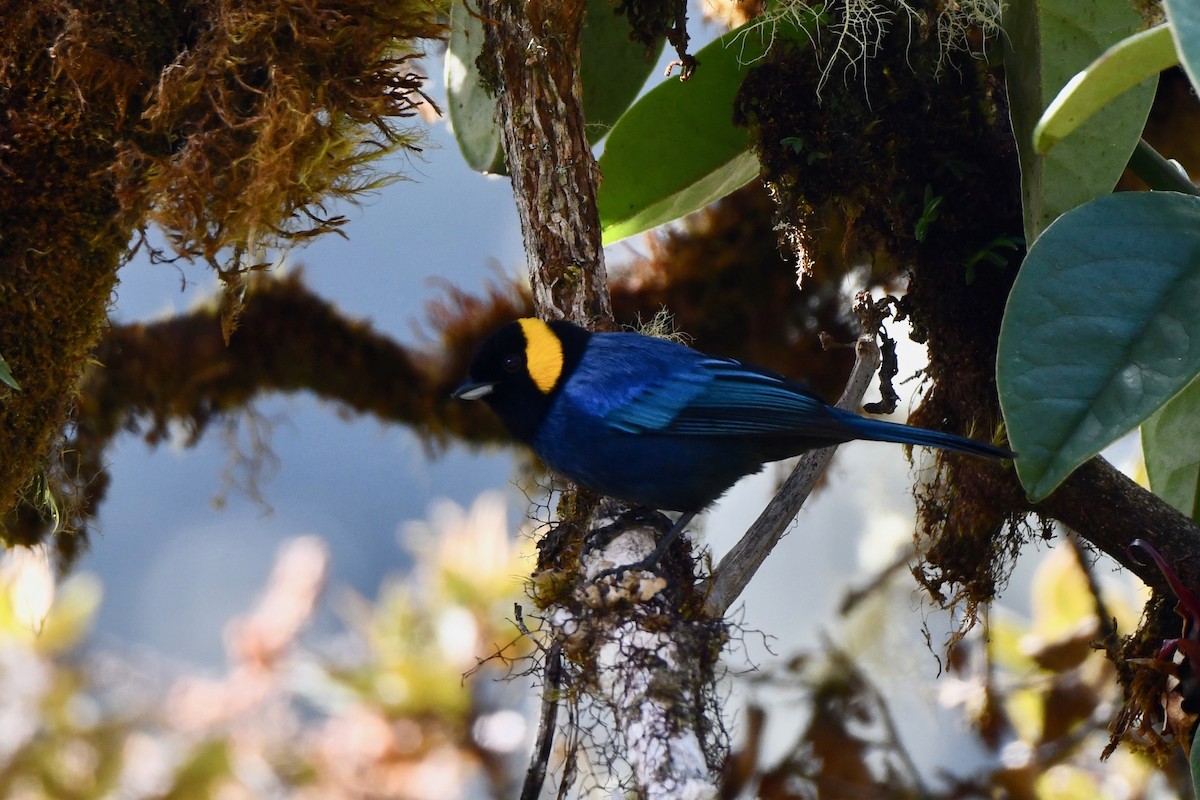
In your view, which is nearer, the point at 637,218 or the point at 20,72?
the point at 20,72

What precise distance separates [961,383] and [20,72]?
1.28m

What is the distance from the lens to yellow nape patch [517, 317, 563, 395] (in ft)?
5.09

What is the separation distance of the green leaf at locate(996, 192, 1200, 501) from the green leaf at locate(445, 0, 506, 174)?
0.82 metres

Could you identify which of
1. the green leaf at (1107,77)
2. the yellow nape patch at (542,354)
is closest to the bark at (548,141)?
the yellow nape patch at (542,354)

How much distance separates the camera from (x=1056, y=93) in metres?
1.34

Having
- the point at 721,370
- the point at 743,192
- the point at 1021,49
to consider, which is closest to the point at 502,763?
the point at 721,370

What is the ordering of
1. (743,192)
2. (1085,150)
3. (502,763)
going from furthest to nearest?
(743,192), (502,763), (1085,150)

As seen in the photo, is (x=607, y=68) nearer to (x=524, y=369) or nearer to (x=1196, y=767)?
(x=524, y=369)

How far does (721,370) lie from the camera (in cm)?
157

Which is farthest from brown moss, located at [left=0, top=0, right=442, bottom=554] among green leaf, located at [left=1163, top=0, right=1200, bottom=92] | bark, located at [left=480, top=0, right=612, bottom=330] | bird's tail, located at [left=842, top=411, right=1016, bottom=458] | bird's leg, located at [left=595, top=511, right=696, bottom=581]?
green leaf, located at [left=1163, top=0, right=1200, bottom=92]

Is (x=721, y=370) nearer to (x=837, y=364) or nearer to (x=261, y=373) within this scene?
(x=837, y=364)

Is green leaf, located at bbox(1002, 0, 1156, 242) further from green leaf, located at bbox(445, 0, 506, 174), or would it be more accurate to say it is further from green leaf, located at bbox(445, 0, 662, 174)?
green leaf, located at bbox(445, 0, 506, 174)

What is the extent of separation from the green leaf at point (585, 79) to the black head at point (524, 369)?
0.28m

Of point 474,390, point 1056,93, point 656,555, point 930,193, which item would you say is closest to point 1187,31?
point 1056,93
